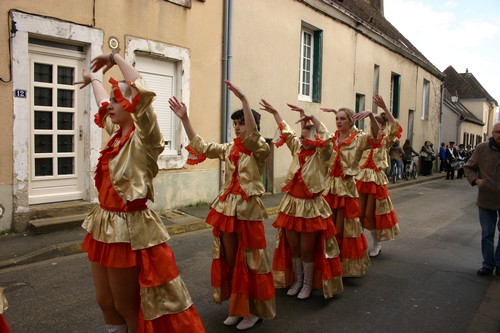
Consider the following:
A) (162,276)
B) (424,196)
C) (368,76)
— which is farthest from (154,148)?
(368,76)

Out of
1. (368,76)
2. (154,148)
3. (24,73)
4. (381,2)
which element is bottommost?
(154,148)

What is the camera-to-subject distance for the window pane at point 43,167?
23.6 ft

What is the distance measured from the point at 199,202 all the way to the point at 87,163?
285cm

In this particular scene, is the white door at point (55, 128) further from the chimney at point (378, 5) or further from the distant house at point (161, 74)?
the chimney at point (378, 5)

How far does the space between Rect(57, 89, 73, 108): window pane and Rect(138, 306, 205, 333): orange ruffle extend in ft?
19.3

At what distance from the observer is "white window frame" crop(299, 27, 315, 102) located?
13.8 meters

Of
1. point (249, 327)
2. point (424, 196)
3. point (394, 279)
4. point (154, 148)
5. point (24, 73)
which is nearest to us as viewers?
point (154, 148)

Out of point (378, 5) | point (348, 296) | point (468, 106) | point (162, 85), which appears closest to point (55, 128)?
point (162, 85)

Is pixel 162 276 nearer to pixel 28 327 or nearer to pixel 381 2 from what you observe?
pixel 28 327

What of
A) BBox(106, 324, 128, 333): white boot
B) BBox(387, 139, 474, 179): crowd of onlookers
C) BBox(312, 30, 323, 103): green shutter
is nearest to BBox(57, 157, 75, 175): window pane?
BBox(106, 324, 128, 333): white boot

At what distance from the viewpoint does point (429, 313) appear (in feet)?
14.1

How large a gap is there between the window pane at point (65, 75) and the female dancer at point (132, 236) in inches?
209

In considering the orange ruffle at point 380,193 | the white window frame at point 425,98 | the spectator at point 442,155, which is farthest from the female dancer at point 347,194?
the spectator at point 442,155

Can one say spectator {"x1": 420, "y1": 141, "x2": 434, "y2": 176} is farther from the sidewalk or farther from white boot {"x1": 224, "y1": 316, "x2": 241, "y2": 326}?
white boot {"x1": 224, "y1": 316, "x2": 241, "y2": 326}
